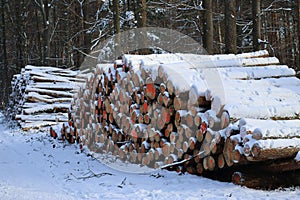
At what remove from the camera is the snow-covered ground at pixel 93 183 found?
5536 millimetres

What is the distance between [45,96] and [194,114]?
11560 millimetres

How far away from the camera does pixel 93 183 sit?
21.6 ft

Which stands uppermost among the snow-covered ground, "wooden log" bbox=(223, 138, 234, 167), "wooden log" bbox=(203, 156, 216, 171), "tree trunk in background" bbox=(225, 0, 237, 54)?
"tree trunk in background" bbox=(225, 0, 237, 54)

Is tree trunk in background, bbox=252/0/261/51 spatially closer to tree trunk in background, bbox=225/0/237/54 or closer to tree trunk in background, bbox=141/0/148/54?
tree trunk in background, bbox=225/0/237/54

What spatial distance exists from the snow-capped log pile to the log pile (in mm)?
6858

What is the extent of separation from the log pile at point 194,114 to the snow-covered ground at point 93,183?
0.38 meters

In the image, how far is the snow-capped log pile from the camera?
16.3 m

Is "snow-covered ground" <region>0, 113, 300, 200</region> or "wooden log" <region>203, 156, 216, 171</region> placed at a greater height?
"wooden log" <region>203, 156, 216, 171</region>

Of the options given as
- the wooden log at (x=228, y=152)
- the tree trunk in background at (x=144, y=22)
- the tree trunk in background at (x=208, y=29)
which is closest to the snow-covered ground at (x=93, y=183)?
the wooden log at (x=228, y=152)

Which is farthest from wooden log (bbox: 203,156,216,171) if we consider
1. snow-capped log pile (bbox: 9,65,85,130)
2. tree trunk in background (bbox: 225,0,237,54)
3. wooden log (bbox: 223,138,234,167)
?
snow-capped log pile (bbox: 9,65,85,130)

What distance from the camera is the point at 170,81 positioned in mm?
6969

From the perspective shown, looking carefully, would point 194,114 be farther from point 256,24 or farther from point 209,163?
point 256,24

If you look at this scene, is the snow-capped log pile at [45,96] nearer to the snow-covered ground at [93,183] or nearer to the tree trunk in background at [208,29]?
the tree trunk in background at [208,29]

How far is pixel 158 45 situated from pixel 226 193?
17.2m
